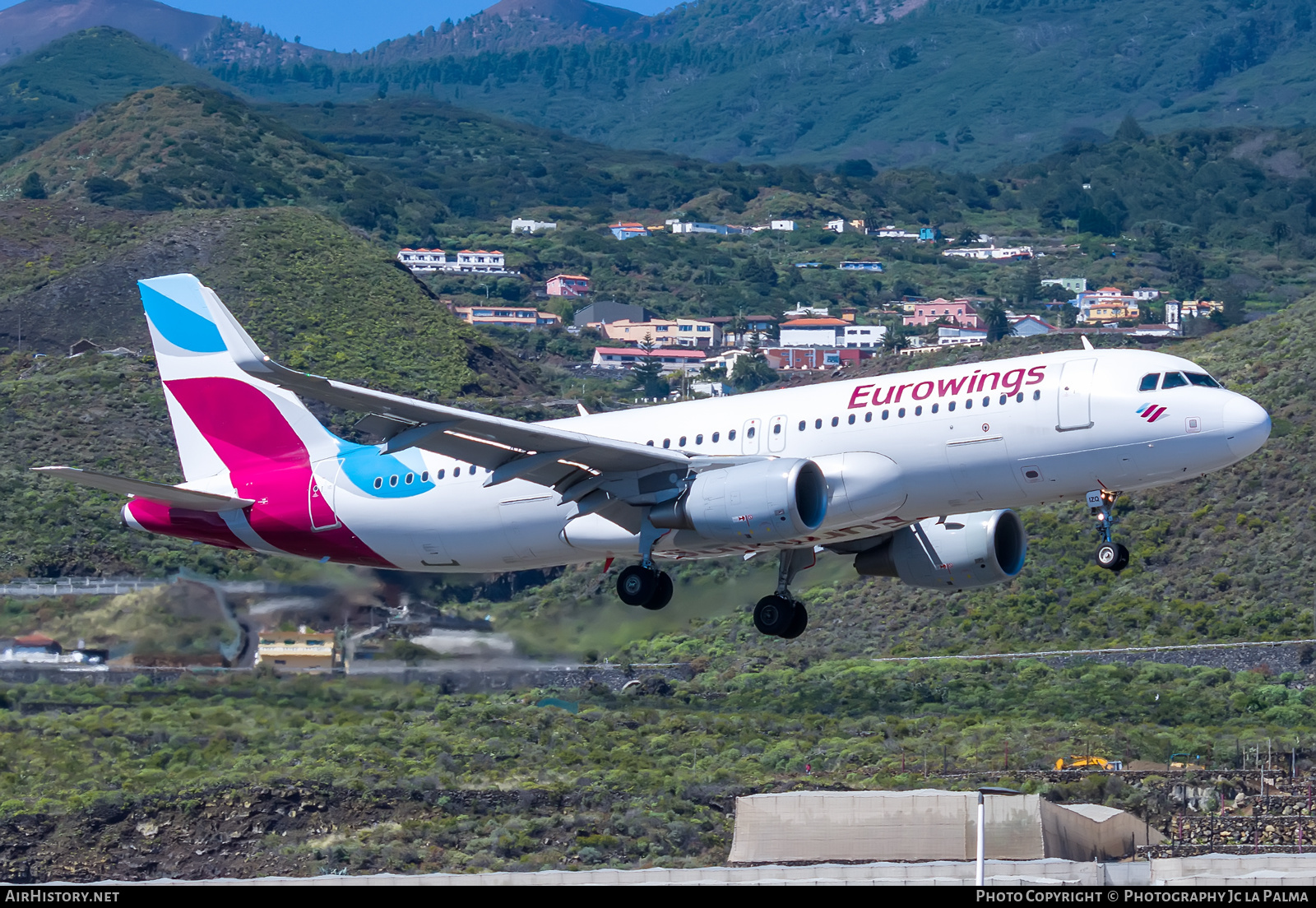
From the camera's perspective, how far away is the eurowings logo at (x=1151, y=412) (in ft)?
122

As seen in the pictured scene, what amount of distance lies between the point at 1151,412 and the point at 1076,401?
58.3 inches

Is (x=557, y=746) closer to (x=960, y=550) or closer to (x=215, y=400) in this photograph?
(x=215, y=400)

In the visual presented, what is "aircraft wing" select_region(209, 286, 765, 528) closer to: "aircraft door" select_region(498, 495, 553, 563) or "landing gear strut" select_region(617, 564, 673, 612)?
"aircraft door" select_region(498, 495, 553, 563)

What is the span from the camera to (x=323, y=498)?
4553 centimetres

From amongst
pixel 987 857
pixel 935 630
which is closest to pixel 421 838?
pixel 987 857

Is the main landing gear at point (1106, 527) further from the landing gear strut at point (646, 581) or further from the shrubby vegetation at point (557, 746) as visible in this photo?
the shrubby vegetation at point (557, 746)

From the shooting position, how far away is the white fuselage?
123 feet

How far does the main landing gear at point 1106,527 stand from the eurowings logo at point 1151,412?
1.81m

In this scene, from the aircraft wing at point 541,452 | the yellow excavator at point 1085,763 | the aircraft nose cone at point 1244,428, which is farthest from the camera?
the yellow excavator at point 1085,763

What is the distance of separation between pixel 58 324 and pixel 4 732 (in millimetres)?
92482


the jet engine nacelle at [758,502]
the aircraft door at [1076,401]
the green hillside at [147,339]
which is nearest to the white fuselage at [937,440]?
the aircraft door at [1076,401]

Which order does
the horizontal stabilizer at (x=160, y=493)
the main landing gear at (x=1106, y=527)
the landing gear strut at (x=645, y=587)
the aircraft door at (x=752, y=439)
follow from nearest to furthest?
the main landing gear at (x=1106, y=527) < the horizontal stabilizer at (x=160, y=493) < the aircraft door at (x=752, y=439) < the landing gear strut at (x=645, y=587)

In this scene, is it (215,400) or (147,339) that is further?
(147,339)

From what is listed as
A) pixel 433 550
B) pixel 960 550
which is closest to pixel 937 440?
pixel 960 550
